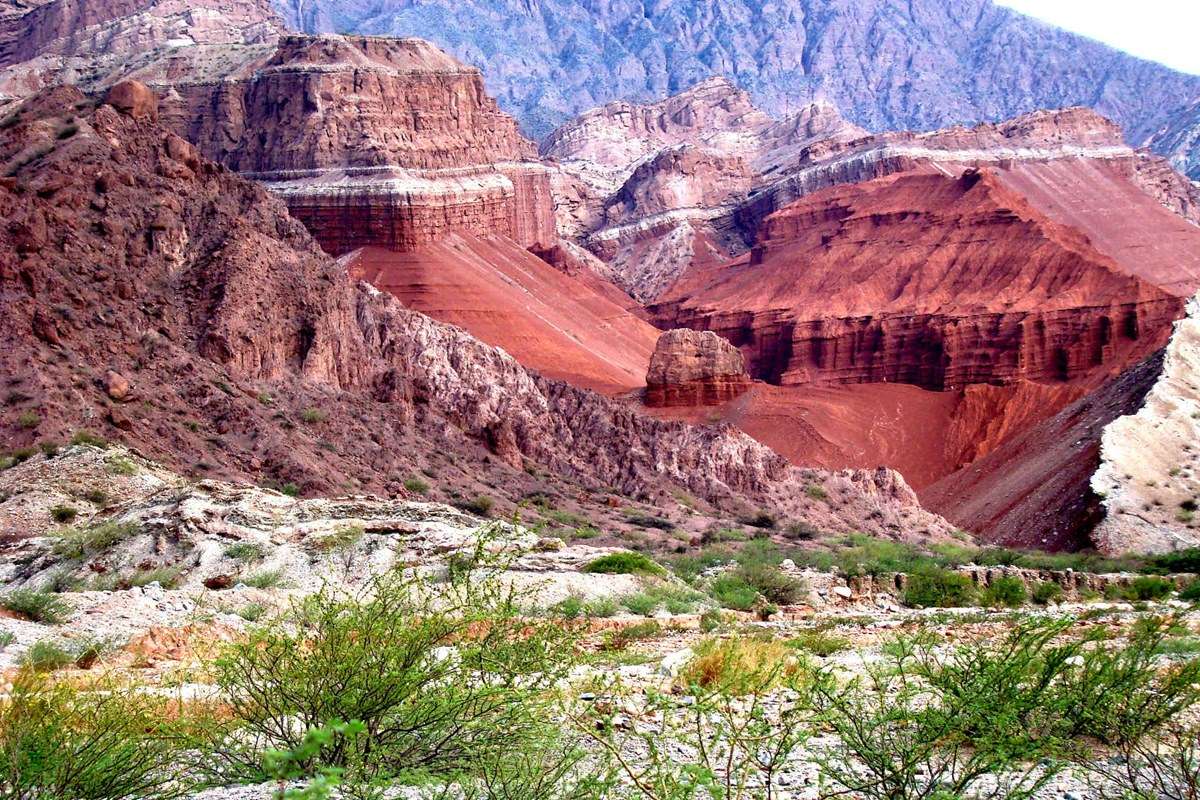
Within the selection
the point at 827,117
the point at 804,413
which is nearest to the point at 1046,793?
the point at 804,413

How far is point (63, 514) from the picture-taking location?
25125mm

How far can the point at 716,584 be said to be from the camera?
2536cm

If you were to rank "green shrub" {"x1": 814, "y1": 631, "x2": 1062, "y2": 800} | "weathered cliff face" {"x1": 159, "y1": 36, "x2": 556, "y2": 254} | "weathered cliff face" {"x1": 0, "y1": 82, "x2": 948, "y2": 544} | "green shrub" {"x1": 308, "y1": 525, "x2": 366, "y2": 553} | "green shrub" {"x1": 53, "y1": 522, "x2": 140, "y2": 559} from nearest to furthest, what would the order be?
"green shrub" {"x1": 814, "y1": 631, "x2": 1062, "y2": 800}
"green shrub" {"x1": 53, "y1": 522, "x2": 140, "y2": 559}
"green shrub" {"x1": 308, "y1": 525, "x2": 366, "y2": 553}
"weathered cliff face" {"x1": 0, "y1": 82, "x2": 948, "y2": 544}
"weathered cliff face" {"x1": 159, "y1": 36, "x2": 556, "y2": 254}

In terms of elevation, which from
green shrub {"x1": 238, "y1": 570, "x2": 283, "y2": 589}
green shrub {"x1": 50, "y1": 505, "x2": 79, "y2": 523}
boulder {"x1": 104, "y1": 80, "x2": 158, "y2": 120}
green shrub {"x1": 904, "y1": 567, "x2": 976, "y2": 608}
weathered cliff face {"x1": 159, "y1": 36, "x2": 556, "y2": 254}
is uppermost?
weathered cliff face {"x1": 159, "y1": 36, "x2": 556, "y2": 254}

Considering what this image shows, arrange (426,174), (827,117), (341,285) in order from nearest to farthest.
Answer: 1. (341,285)
2. (426,174)
3. (827,117)

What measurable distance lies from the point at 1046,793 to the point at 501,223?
301 feet

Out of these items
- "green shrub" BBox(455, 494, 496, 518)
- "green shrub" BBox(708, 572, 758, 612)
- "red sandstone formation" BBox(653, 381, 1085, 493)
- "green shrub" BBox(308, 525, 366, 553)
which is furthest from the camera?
"red sandstone formation" BBox(653, 381, 1085, 493)

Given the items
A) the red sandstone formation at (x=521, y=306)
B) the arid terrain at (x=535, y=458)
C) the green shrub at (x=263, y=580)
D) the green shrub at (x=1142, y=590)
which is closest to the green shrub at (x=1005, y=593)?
the arid terrain at (x=535, y=458)

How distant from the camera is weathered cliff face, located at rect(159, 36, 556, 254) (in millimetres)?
86688

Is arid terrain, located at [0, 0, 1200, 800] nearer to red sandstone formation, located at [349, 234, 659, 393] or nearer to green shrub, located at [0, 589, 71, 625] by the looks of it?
green shrub, located at [0, 589, 71, 625]

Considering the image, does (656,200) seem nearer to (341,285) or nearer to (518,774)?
(341,285)

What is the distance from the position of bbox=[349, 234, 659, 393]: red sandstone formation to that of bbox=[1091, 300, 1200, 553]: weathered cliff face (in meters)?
28.5

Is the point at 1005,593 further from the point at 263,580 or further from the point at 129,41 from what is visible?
the point at 129,41

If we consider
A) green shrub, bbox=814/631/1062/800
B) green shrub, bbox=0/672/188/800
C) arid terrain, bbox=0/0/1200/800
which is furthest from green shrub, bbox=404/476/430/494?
green shrub, bbox=0/672/188/800
